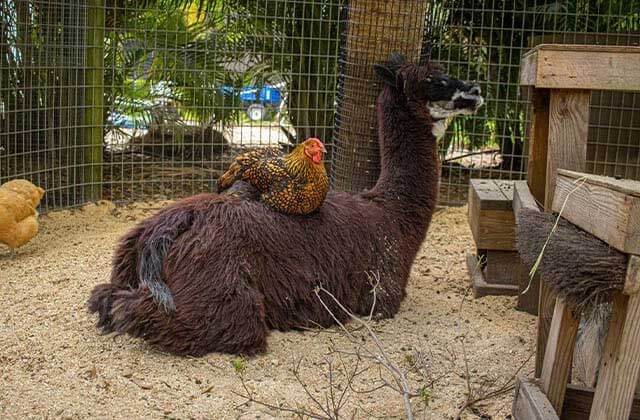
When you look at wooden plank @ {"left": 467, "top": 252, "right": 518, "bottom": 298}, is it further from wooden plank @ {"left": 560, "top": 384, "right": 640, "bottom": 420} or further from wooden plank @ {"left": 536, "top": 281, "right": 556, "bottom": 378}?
wooden plank @ {"left": 560, "top": 384, "right": 640, "bottom": 420}

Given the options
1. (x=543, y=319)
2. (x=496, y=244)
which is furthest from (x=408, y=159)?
(x=543, y=319)

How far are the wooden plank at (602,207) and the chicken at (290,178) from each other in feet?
6.16

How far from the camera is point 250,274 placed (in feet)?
15.1

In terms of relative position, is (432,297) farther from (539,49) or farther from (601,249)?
(601,249)

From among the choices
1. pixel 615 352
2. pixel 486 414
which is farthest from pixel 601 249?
pixel 486 414

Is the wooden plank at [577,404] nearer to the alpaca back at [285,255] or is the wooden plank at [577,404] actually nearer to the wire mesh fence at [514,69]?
the alpaca back at [285,255]

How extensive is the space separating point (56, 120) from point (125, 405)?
531 cm

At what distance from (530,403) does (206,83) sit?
22.2 ft

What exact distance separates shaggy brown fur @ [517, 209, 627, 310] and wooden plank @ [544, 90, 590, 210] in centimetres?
50

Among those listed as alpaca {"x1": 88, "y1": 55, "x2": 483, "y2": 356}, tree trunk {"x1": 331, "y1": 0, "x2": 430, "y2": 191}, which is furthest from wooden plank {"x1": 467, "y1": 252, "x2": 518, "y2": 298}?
tree trunk {"x1": 331, "y1": 0, "x2": 430, "y2": 191}

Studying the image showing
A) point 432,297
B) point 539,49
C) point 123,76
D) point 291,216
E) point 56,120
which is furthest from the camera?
point 123,76

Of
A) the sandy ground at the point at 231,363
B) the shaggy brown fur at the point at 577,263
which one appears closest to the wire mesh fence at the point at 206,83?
the sandy ground at the point at 231,363

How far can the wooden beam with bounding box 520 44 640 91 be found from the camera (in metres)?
3.38

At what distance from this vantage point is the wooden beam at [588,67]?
133 inches
